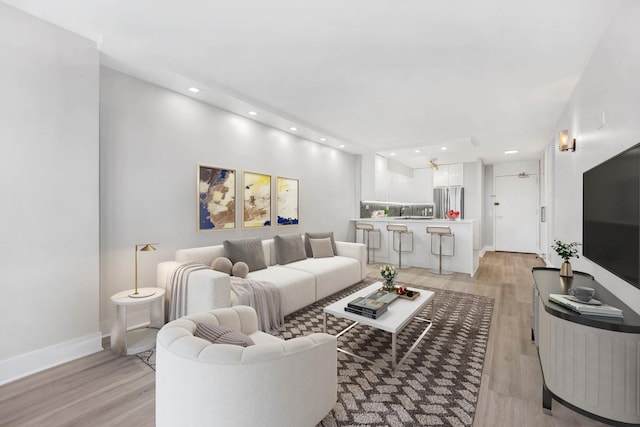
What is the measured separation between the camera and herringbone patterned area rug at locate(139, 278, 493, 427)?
1751mm

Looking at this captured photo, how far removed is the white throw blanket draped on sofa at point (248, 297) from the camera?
279cm

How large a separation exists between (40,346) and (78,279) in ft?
1.77

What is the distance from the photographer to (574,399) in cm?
159

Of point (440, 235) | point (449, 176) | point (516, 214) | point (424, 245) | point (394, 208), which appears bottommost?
point (424, 245)

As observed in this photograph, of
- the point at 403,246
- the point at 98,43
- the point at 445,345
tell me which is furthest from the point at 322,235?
the point at 98,43

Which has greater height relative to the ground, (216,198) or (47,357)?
(216,198)

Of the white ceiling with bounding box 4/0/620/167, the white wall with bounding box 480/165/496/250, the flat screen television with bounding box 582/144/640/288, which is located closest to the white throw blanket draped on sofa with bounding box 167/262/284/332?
the white ceiling with bounding box 4/0/620/167

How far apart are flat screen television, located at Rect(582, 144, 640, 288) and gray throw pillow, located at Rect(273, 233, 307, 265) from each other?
333cm

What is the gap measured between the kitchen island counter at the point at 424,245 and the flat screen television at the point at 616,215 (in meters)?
3.20

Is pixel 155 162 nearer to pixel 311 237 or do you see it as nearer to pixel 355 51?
pixel 355 51

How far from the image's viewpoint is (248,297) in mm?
2838

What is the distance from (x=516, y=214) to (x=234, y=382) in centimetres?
924

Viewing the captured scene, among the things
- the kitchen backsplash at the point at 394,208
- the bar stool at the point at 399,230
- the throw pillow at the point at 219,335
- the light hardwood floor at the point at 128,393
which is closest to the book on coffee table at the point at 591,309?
the light hardwood floor at the point at 128,393

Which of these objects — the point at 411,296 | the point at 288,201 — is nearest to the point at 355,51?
the point at 411,296
